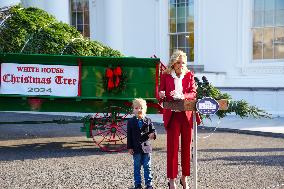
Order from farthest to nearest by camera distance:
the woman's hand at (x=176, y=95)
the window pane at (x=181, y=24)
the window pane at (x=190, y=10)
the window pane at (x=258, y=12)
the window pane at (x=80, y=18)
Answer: the window pane at (x=80, y=18), the window pane at (x=181, y=24), the window pane at (x=190, y=10), the window pane at (x=258, y=12), the woman's hand at (x=176, y=95)

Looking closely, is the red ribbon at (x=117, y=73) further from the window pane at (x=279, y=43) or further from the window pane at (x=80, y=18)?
the window pane at (x=80, y=18)

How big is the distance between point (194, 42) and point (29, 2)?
7.06 m

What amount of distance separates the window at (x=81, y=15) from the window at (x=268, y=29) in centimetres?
698

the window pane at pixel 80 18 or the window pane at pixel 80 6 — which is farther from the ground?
the window pane at pixel 80 6

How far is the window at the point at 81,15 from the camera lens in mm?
19125

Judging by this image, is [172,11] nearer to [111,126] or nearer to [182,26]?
[182,26]

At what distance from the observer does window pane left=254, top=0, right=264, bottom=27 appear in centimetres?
1570

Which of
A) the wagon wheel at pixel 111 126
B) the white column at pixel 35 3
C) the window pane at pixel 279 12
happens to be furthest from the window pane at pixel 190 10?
the wagon wheel at pixel 111 126

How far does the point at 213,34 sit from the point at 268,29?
6.22ft

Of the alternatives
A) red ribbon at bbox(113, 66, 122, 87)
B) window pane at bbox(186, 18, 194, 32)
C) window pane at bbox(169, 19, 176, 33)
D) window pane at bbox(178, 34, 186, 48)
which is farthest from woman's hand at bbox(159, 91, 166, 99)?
window pane at bbox(169, 19, 176, 33)

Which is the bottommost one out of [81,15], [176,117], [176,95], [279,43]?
[176,117]

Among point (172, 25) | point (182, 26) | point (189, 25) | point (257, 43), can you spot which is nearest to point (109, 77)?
point (257, 43)

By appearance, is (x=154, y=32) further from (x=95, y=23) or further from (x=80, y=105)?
(x=80, y=105)

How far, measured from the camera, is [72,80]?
8.58m
